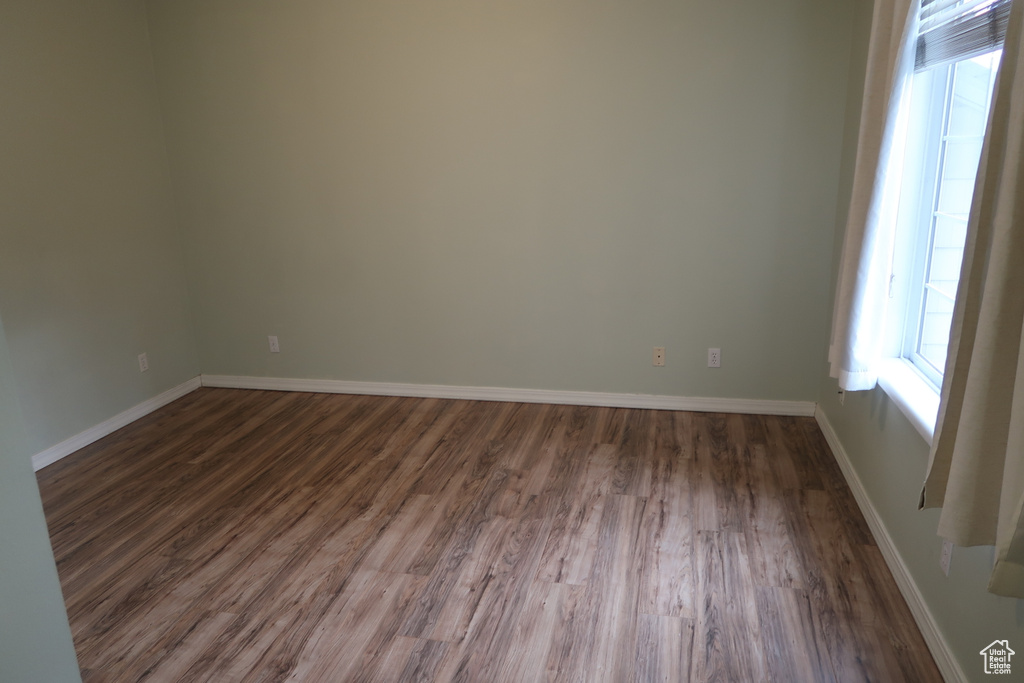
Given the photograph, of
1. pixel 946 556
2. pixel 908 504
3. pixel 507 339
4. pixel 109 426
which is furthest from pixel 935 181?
pixel 109 426

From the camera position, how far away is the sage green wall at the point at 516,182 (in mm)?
3461

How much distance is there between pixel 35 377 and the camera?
3359 mm

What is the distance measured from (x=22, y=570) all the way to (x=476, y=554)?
1.42 m

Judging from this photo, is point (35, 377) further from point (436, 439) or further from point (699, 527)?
point (699, 527)

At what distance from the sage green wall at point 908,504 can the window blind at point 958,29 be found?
90 cm

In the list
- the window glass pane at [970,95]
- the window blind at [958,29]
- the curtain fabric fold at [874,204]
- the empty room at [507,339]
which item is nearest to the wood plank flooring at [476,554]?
the empty room at [507,339]

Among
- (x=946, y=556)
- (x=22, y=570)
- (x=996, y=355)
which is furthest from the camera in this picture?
(x=946, y=556)

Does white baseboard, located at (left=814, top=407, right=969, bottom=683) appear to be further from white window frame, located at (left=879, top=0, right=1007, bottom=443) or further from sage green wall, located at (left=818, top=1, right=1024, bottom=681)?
white window frame, located at (left=879, top=0, right=1007, bottom=443)

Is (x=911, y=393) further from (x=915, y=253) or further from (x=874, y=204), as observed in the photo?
(x=874, y=204)

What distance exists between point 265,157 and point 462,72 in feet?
4.12

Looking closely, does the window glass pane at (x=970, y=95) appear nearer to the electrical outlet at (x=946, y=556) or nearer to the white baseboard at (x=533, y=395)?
the electrical outlet at (x=946, y=556)

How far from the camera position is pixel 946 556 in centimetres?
190

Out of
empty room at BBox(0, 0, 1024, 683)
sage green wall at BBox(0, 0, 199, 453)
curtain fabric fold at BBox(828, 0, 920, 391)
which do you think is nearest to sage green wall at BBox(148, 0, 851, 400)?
empty room at BBox(0, 0, 1024, 683)

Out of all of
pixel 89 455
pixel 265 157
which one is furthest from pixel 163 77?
pixel 89 455
